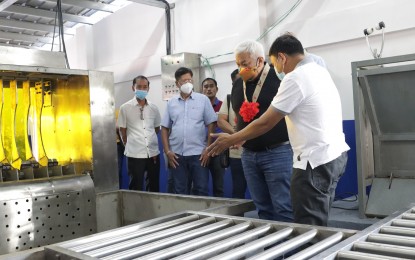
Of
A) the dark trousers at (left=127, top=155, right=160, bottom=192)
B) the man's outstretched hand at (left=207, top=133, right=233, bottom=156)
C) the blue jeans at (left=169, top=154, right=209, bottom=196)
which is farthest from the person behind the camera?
the dark trousers at (left=127, top=155, right=160, bottom=192)

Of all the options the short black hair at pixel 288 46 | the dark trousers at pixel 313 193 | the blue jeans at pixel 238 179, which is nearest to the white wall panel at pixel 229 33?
the blue jeans at pixel 238 179

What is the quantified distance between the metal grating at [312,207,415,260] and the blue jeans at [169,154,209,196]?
6.68 ft

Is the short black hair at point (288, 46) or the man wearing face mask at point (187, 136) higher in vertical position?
the short black hair at point (288, 46)

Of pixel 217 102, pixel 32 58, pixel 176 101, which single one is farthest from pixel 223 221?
pixel 217 102

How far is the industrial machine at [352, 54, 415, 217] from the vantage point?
2506 millimetres

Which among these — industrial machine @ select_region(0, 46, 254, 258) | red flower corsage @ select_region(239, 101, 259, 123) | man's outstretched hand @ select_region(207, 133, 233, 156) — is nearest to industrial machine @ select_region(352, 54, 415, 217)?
red flower corsage @ select_region(239, 101, 259, 123)

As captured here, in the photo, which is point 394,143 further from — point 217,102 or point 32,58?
point 32,58

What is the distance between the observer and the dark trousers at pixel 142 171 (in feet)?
10.6

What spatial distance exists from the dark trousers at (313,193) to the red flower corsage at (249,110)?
49 centimetres

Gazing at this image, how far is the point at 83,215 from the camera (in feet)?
5.49

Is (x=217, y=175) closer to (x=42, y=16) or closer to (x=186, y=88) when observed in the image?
(x=186, y=88)

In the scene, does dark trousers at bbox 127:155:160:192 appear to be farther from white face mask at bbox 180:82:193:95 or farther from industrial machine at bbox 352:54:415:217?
industrial machine at bbox 352:54:415:217

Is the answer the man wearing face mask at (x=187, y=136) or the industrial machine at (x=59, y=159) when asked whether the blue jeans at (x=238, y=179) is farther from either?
the industrial machine at (x=59, y=159)

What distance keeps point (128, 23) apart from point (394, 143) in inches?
148
